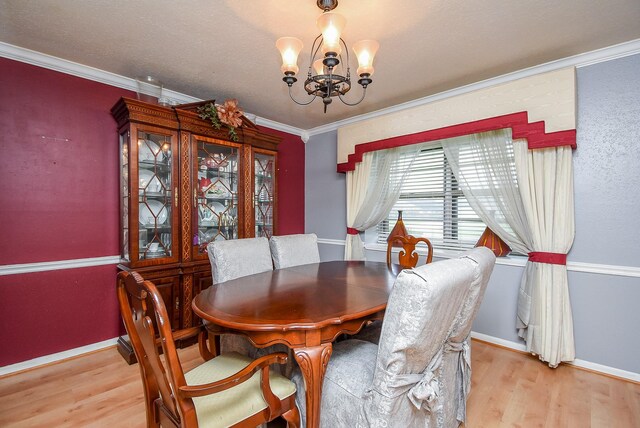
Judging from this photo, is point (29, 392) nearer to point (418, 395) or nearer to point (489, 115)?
point (418, 395)

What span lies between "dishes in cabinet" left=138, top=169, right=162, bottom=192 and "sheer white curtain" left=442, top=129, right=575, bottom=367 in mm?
2944

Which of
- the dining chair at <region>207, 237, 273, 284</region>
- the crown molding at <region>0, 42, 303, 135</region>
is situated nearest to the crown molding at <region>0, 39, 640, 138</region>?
the crown molding at <region>0, 42, 303, 135</region>

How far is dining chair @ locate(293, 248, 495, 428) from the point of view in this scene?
42.8 inches

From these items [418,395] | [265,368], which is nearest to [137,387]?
[265,368]

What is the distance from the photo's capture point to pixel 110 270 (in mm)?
2695

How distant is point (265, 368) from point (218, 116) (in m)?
2.42

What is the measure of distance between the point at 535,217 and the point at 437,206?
0.95 m

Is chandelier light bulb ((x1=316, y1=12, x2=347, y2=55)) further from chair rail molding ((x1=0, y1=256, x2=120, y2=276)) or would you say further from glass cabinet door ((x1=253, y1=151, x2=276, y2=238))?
chair rail molding ((x1=0, y1=256, x2=120, y2=276))

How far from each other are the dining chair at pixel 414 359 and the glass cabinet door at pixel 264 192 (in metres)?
2.15

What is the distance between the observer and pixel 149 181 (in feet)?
8.48

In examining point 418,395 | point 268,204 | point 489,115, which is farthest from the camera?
point 268,204

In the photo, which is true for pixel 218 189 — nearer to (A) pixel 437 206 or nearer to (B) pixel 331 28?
(B) pixel 331 28

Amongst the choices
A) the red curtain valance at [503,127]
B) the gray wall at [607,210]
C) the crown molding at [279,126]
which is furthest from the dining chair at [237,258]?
the gray wall at [607,210]

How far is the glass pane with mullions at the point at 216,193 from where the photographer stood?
2.92 m
